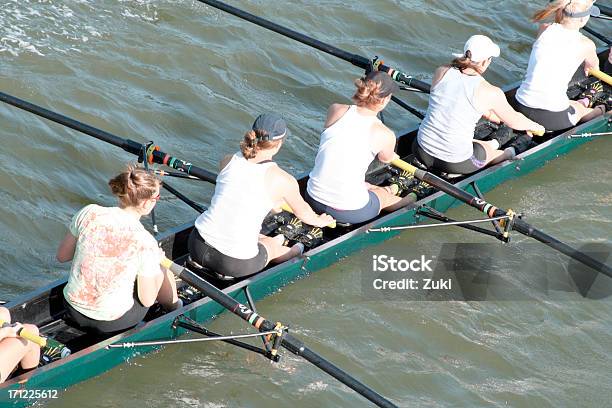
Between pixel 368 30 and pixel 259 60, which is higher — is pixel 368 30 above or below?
above

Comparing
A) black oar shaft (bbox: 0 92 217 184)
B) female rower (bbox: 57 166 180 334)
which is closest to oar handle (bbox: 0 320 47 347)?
female rower (bbox: 57 166 180 334)

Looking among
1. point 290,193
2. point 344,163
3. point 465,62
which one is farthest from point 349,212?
Result: point 465,62

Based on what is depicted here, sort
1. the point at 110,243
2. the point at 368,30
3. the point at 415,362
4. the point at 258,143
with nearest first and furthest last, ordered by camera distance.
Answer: the point at 110,243 < the point at 258,143 < the point at 415,362 < the point at 368,30

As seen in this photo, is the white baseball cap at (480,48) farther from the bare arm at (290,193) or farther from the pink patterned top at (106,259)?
the pink patterned top at (106,259)

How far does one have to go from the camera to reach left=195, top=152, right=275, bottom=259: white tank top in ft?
24.6

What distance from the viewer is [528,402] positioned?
7.83 m

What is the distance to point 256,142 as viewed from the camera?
7.36 metres

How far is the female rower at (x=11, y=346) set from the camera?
21.2 feet

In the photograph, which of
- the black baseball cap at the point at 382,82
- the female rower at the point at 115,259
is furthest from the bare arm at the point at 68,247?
the black baseball cap at the point at 382,82

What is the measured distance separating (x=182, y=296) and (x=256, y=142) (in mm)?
1431

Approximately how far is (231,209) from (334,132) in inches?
50.9

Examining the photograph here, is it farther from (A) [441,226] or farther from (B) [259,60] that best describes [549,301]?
(B) [259,60]

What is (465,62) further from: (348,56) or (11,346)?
(11,346)

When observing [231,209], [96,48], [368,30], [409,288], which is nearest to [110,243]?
[231,209]
